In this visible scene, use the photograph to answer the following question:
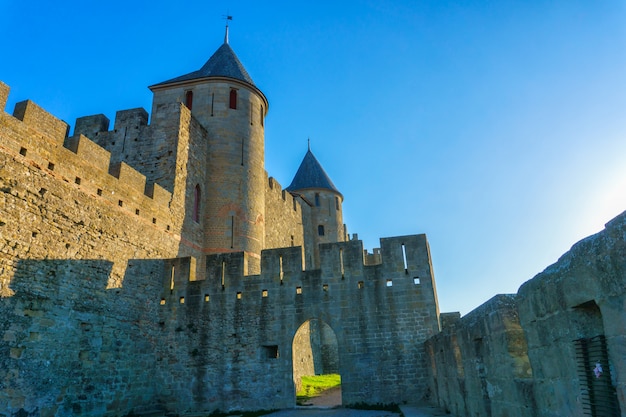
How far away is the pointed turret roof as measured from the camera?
758 inches

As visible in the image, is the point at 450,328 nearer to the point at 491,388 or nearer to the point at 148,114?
the point at 491,388

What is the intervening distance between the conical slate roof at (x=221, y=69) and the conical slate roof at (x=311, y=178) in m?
12.7

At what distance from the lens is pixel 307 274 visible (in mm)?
13312

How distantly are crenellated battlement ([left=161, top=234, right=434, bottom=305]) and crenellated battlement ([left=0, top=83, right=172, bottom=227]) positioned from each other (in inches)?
83.9

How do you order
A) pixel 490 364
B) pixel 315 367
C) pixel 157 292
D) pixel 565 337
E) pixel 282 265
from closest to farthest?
pixel 565 337, pixel 490 364, pixel 282 265, pixel 157 292, pixel 315 367

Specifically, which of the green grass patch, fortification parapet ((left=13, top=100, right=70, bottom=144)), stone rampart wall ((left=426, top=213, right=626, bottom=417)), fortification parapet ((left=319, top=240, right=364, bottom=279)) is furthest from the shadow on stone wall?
stone rampart wall ((left=426, top=213, right=626, bottom=417))

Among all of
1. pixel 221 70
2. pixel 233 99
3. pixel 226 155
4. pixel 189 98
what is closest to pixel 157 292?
pixel 226 155

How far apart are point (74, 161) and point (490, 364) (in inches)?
416

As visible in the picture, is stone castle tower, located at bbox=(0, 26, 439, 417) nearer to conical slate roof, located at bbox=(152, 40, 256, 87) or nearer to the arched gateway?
the arched gateway

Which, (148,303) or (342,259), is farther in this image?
(148,303)

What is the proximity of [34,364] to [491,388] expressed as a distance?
902 cm

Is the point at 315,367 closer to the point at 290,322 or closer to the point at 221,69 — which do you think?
the point at 290,322

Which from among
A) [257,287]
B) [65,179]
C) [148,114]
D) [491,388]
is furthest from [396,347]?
[148,114]

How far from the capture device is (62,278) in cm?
1037
